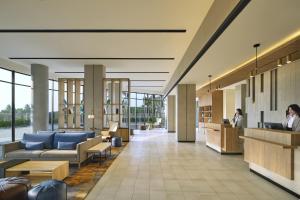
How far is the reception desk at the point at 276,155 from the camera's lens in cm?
451

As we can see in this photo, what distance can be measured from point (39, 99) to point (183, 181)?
8.18 m

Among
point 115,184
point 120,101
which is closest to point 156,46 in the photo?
point 115,184

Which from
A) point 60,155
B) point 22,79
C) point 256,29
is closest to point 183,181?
point 60,155

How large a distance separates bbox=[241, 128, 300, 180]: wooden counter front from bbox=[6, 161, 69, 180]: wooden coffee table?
4380mm

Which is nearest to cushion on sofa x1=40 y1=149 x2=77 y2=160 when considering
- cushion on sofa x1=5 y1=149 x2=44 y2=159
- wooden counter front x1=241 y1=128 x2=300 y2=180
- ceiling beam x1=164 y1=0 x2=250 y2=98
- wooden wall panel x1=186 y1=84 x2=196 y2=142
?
cushion on sofa x1=5 y1=149 x2=44 y2=159

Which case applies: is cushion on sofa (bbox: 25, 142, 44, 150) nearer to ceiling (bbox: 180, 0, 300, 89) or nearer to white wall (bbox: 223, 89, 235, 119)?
ceiling (bbox: 180, 0, 300, 89)

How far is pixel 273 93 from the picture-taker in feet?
26.8

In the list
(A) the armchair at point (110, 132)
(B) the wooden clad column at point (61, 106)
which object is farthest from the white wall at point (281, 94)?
(B) the wooden clad column at point (61, 106)

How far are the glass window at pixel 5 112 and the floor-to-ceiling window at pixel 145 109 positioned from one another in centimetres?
1321

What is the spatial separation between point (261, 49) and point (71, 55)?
263 inches

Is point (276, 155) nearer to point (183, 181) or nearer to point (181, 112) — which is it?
point (183, 181)

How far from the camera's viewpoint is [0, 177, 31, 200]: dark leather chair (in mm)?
3271

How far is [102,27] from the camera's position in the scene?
21.0ft

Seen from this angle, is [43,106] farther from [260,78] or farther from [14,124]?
[260,78]
